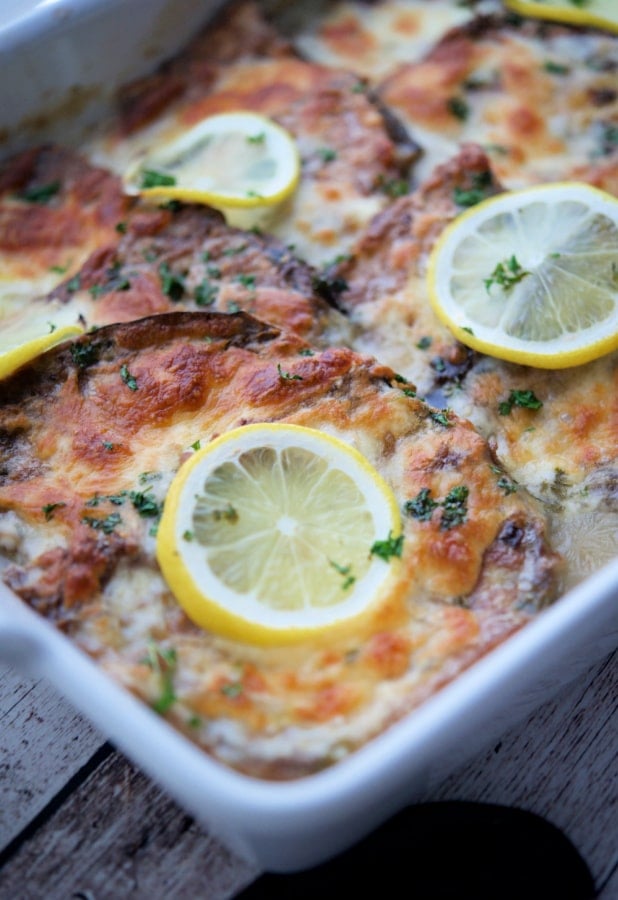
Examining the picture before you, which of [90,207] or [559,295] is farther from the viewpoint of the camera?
[90,207]

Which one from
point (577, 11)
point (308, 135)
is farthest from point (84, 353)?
point (577, 11)

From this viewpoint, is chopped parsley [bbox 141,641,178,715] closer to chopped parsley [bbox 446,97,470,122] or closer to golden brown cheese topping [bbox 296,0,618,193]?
golden brown cheese topping [bbox 296,0,618,193]

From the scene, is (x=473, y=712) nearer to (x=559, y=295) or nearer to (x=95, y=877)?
(x=95, y=877)

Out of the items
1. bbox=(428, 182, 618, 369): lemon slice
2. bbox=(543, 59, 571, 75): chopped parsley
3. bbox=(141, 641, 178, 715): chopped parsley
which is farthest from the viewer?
bbox=(543, 59, 571, 75): chopped parsley

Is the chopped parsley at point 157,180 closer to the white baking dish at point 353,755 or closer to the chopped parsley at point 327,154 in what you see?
the chopped parsley at point 327,154

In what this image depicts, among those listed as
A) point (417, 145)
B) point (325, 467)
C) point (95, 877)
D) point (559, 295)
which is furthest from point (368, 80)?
point (95, 877)

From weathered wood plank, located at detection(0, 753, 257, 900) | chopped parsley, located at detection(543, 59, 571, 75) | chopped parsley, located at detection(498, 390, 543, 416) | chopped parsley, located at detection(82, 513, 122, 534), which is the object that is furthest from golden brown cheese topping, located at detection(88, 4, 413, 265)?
weathered wood plank, located at detection(0, 753, 257, 900)
